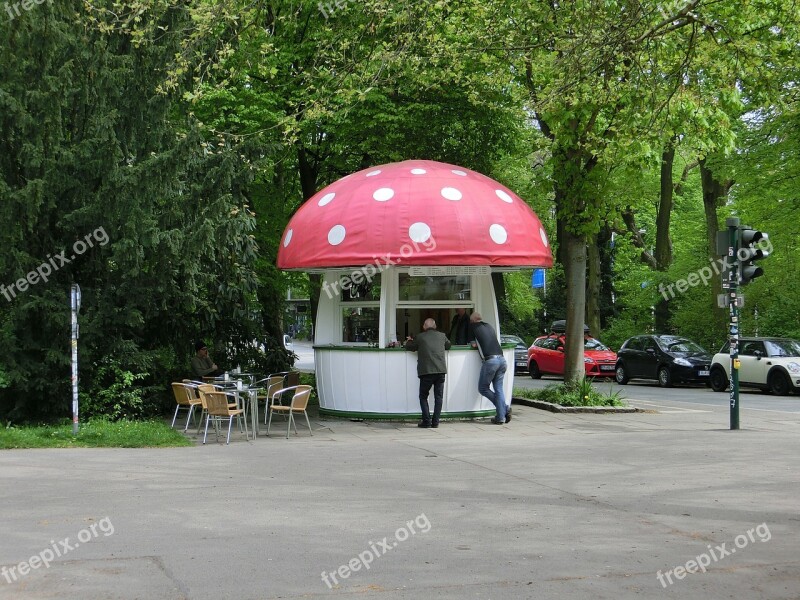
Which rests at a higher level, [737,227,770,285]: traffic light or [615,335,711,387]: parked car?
[737,227,770,285]: traffic light

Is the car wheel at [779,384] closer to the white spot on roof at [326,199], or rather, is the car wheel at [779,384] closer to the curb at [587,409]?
the curb at [587,409]

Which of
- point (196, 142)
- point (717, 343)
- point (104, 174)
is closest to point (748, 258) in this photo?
point (196, 142)

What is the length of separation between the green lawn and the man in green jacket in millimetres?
4090

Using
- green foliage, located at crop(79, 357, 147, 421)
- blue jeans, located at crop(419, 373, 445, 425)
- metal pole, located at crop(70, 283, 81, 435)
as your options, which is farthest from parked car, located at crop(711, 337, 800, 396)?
metal pole, located at crop(70, 283, 81, 435)

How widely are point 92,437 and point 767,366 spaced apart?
19.2 meters

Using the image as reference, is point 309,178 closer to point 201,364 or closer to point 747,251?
point 201,364

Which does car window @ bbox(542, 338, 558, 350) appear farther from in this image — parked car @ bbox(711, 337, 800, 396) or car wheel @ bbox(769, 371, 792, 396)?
car wheel @ bbox(769, 371, 792, 396)

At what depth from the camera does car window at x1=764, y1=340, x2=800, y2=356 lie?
2733 cm

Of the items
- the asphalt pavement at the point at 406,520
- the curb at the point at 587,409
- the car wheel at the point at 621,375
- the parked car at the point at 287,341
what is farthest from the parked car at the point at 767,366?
the asphalt pavement at the point at 406,520

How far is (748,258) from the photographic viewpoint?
651 inches

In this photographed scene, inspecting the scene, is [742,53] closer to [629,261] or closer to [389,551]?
[389,551]

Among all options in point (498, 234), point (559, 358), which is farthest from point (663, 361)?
point (498, 234)

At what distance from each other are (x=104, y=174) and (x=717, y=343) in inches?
981

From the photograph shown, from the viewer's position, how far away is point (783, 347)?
2759 centimetres
